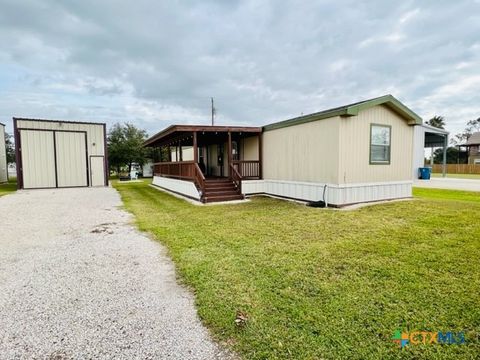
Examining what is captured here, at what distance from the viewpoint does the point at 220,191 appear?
35.0 ft

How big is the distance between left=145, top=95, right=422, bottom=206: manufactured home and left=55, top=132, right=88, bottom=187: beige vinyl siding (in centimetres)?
851

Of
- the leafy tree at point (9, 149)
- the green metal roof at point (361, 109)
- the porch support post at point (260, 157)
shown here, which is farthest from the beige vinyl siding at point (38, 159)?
the leafy tree at point (9, 149)

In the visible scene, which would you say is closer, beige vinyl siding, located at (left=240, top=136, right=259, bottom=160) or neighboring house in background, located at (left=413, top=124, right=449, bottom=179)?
beige vinyl siding, located at (left=240, top=136, right=259, bottom=160)

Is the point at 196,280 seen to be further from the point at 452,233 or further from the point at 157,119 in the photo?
the point at 157,119

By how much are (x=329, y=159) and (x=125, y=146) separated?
24.9 m

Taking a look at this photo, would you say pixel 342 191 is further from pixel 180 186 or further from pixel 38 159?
pixel 38 159

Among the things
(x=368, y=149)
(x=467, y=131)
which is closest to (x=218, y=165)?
(x=368, y=149)

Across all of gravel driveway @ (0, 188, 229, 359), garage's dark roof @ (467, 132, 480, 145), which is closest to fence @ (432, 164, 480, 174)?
garage's dark roof @ (467, 132, 480, 145)

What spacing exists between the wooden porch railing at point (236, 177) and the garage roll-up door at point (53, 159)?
11567mm

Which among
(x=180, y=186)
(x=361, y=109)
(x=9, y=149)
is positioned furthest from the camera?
(x=9, y=149)

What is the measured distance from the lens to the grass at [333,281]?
209 centimetres

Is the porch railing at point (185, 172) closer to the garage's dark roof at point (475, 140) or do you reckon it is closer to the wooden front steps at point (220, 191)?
the wooden front steps at point (220, 191)

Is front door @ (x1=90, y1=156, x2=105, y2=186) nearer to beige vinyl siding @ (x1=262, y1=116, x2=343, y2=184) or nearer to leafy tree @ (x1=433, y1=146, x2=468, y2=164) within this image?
beige vinyl siding @ (x1=262, y1=116, x2=343, y2=184)

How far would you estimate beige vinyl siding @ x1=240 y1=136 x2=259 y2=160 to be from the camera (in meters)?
12.2
